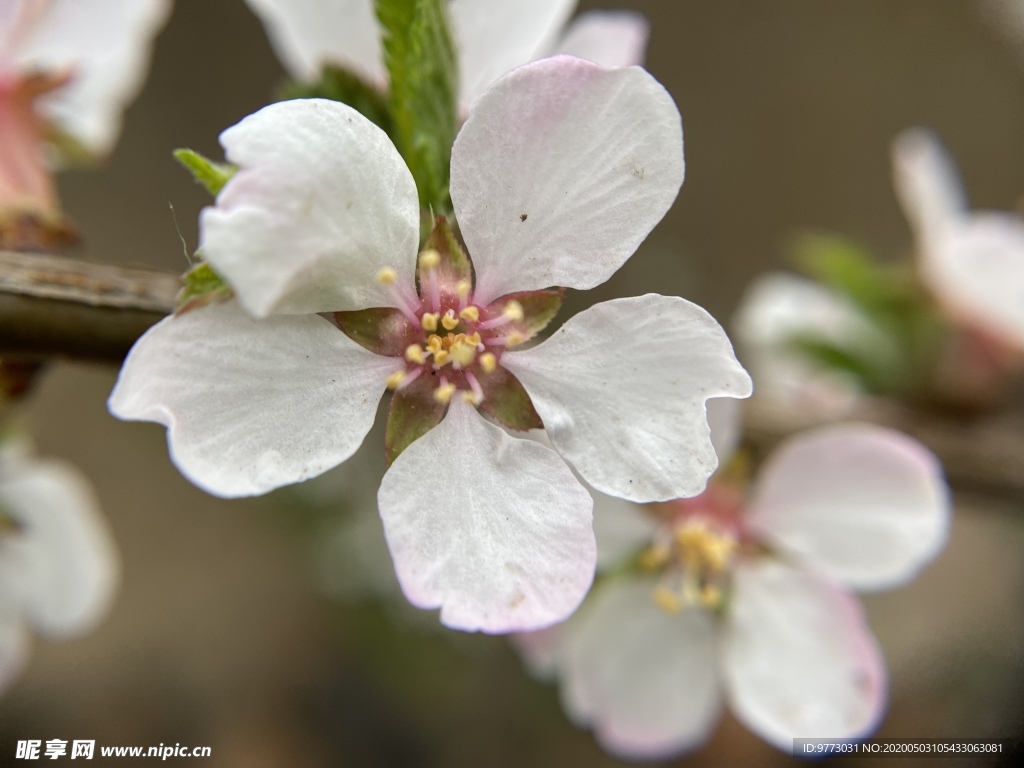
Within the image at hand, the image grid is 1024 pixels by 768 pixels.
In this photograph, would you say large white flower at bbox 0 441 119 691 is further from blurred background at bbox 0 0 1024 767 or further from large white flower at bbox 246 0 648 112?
blurred background at bbox 0 0 1024 767

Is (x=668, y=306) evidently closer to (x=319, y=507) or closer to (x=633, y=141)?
(x=633, y=141)

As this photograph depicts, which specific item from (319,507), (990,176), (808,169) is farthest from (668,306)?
(990,176)

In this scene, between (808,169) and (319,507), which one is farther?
(808,169)

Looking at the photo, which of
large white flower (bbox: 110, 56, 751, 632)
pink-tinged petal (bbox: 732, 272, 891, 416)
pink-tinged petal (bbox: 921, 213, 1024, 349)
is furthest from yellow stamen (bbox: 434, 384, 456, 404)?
pink-tinged petal (bbox: 921, 213, 1024, 349)

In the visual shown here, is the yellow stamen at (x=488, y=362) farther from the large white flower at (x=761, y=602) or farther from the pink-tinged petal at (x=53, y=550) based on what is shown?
the pink-tinged petal at (x=53, y=550)

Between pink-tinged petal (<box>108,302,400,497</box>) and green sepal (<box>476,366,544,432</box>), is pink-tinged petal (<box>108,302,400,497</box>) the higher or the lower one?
the higher one

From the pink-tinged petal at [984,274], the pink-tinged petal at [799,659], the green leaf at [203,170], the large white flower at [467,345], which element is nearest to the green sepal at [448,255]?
the large white flower at [467,345]

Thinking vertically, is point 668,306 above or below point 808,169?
above
